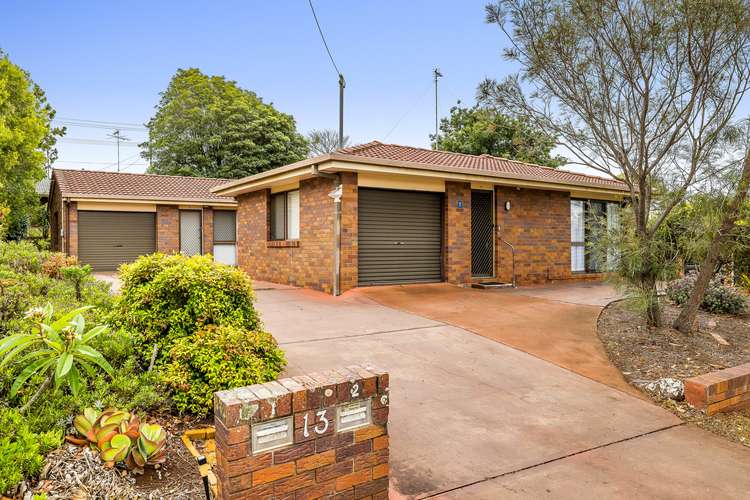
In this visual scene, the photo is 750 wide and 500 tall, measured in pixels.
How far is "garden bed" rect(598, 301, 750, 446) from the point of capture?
4320 mm

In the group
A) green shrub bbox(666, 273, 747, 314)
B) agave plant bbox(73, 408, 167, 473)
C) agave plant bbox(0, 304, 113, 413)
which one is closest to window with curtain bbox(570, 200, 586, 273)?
green shrub bbox(666, 273, 747, 314)

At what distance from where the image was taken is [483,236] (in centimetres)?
1202

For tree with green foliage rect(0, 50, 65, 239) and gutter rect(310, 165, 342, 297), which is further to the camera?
tree with green foliage rect(0, 50, 65, 239)

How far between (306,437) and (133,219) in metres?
16.8

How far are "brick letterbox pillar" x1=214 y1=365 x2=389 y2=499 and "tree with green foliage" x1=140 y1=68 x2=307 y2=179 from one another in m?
28.2

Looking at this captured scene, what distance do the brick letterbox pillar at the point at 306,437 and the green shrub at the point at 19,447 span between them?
875 millimetres

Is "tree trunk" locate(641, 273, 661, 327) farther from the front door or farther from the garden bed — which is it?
the front door

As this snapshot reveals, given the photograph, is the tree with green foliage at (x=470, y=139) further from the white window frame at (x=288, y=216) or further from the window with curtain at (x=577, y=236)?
the white window frame at (x=288, y=216)

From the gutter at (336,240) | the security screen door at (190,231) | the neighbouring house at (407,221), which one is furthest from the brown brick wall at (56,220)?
the gutter at (336,240)

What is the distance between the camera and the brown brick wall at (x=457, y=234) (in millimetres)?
11008

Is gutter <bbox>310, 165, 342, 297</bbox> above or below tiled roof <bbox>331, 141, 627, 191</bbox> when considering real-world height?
below

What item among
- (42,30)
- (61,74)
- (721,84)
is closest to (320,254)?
(721,84)

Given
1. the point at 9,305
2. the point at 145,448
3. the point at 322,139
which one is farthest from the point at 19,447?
the point at 322,139

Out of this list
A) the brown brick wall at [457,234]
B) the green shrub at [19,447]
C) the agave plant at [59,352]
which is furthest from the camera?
the brown brick wall at [457,234]
